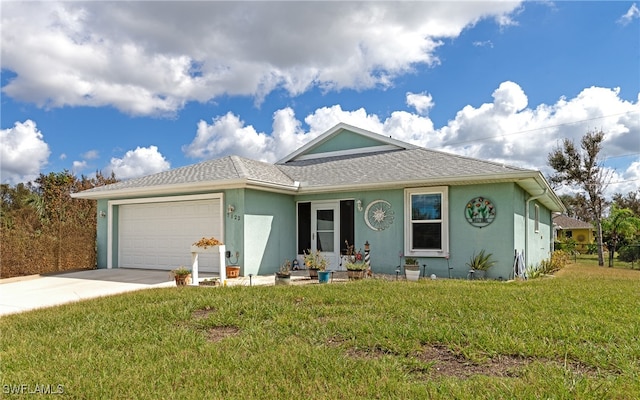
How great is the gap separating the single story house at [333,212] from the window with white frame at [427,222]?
0.03m

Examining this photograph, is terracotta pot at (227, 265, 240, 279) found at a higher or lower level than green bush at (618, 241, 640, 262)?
higher

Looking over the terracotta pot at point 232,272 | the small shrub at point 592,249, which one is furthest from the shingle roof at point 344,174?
the small shrub at point 592,249

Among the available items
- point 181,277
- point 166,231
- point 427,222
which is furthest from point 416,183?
point 166,231

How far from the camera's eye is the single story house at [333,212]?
10.6m

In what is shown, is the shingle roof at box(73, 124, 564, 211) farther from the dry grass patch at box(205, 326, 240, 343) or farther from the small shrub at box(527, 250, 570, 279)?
the dry grass patch at box(205, 326, 240, 343)

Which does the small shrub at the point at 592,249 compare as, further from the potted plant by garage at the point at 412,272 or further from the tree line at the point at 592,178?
the potted plant by garage at the point at 412,272

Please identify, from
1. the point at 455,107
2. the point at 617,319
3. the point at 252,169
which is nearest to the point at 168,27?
the point at 252,169

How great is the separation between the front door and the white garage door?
9.64ft

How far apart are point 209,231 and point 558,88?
14.1 metres

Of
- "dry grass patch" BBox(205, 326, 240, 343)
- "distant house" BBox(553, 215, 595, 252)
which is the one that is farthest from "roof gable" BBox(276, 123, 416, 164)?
"distant house" BBox(553, 215, 595, 252)

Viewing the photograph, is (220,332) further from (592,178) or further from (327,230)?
(592,178)

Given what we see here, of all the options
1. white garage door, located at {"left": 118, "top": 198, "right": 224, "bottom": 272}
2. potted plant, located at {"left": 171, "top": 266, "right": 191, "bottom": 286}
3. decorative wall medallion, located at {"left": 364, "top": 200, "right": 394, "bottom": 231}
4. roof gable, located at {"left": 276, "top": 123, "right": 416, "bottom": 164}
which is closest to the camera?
potted plant, located at {"left": 171, "top": 266, "right": 191, "bottom": 286}

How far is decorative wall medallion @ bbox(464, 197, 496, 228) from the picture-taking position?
412 inches

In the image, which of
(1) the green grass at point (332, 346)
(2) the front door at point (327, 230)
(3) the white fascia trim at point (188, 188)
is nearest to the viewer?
(1) the green grass at point (332, 346)
